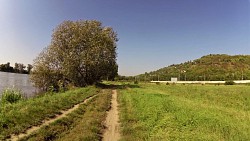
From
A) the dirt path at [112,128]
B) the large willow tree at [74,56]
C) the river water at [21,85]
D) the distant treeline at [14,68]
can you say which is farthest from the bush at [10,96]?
the distant treeline at [14,68]

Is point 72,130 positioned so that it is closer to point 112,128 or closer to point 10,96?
point 112,128

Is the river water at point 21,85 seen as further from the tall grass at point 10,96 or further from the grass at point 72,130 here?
the grass at point 72,130

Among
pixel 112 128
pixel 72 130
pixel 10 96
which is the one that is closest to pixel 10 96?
pixel 10 96

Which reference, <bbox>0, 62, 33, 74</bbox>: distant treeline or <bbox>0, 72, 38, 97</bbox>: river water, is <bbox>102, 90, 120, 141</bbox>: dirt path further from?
<bbox>0, 62, 33, 74</bbox>: distant treeline

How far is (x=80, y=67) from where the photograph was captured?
42844 mm

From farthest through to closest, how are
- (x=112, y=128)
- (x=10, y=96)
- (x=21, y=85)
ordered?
(x=21, y=85) → (x=10, y=96) → (x=112, y=128)

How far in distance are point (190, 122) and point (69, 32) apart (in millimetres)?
34112

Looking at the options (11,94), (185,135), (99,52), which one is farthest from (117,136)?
(99,52)

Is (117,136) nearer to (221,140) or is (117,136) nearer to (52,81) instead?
(221,140)

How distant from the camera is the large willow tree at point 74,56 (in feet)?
132

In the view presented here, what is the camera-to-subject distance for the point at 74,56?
4103cm

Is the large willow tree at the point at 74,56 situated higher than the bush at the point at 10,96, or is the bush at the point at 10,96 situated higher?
the large willow tree at the point at 74,56

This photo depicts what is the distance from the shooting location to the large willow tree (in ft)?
132

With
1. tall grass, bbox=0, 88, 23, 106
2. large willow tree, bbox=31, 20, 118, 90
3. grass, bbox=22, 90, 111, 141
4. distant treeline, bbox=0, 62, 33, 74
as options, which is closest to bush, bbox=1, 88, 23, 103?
tall grass, bbox=0, 88, 23, 106
